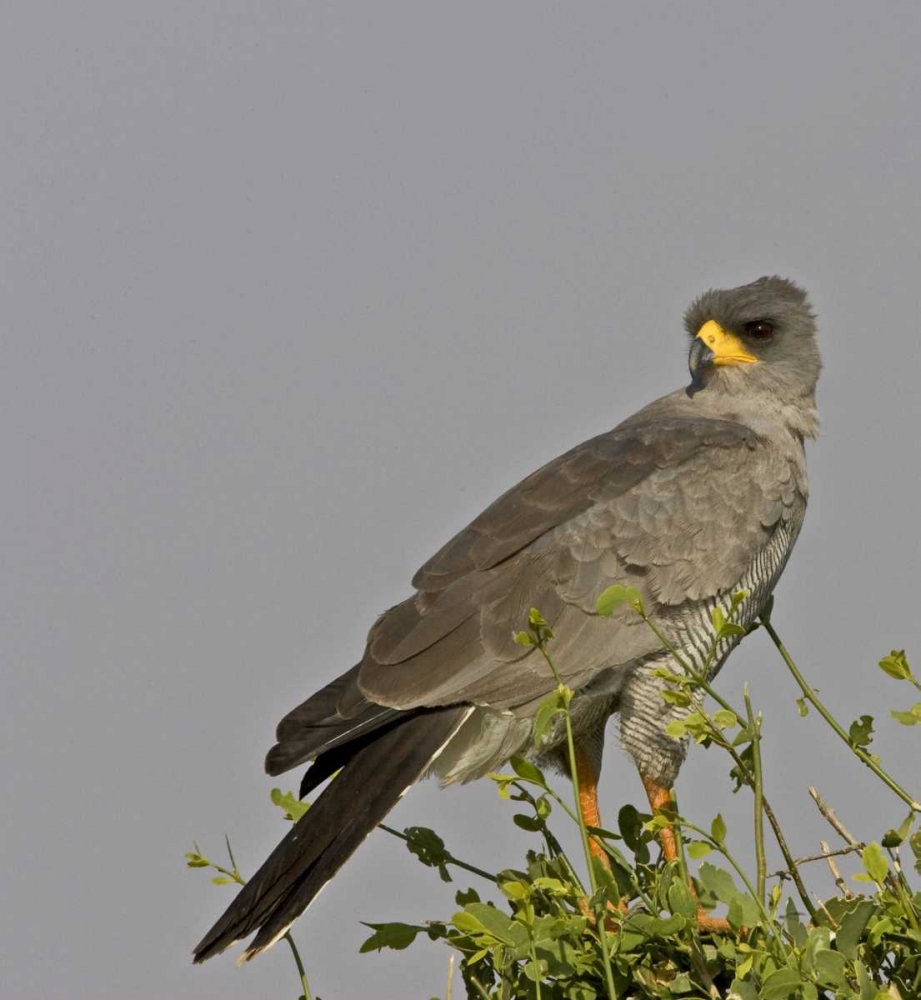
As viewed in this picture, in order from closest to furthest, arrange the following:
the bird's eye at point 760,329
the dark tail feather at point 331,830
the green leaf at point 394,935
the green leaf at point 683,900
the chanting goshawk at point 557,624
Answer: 1. the green leaf at point 683,900
2. the green leaf at point 394,935
3. the dark tail feather at point 331,830
4. the chanting goshawk at point 557,624
5. the bird's eye at point 760,329

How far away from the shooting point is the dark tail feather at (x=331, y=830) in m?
4.08

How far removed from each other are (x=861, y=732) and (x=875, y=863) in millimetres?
348

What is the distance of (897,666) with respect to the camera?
3.11 metres

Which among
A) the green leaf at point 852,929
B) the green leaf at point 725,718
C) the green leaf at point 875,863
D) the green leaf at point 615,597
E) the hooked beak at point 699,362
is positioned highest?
the hooked beak at point 699,362

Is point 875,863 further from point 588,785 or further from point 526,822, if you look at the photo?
point 588,785

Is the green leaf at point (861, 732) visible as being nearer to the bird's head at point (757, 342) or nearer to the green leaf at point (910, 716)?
the green leaf at point (910, 716)

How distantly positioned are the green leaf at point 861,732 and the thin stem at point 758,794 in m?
0.33

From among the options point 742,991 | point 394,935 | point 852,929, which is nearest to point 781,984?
point 742,991

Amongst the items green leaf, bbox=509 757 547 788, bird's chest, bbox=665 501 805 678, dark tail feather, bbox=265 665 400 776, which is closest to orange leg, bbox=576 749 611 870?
bird's chest, bbox=665 501 805 678

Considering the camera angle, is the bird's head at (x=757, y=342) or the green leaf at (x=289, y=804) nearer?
the green leaf at (x=289, y=804)

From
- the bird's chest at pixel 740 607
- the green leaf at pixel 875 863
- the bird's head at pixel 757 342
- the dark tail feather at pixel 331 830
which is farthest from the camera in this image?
the bird's head at pixel 757 342

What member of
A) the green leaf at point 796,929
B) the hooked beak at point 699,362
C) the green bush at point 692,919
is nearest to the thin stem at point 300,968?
the green bush at point 692,919

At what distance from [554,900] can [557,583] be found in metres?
1.81

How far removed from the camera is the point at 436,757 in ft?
15.3
